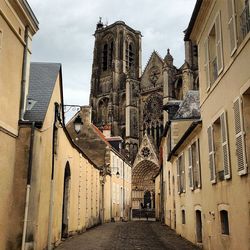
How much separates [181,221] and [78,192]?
4099 millimetres

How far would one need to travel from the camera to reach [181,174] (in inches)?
536

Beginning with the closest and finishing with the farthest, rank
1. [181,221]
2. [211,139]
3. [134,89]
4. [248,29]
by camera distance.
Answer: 1. [248,29]
2. [211,139]
3. [181,221]
4. [134,89]

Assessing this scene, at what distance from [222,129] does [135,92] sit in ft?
137

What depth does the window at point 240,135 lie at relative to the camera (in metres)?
5.89

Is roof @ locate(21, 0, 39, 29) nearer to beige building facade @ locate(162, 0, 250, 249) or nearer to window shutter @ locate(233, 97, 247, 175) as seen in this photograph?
beige building facade @ locate(162, 0, 250, 249)

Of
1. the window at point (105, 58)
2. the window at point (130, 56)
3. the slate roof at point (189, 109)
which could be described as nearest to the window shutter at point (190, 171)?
the slate roof at point (189, 109)

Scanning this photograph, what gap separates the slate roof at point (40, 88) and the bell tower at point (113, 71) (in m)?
38.5

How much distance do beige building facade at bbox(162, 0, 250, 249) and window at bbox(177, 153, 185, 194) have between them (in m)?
1.99

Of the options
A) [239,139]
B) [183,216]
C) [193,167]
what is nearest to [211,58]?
[239,139]

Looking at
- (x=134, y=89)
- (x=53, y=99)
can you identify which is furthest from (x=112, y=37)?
(x=53, y=99)

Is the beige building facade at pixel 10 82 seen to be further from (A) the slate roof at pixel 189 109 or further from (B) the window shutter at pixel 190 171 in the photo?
(A) the slate roof at pixel 189 109

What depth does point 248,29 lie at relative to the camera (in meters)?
6.15

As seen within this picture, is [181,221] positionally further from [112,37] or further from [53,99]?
[112,37]

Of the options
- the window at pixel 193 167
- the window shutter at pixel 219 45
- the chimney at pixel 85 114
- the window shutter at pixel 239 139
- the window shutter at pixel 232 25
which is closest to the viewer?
the window shutter at pixel 239 139
